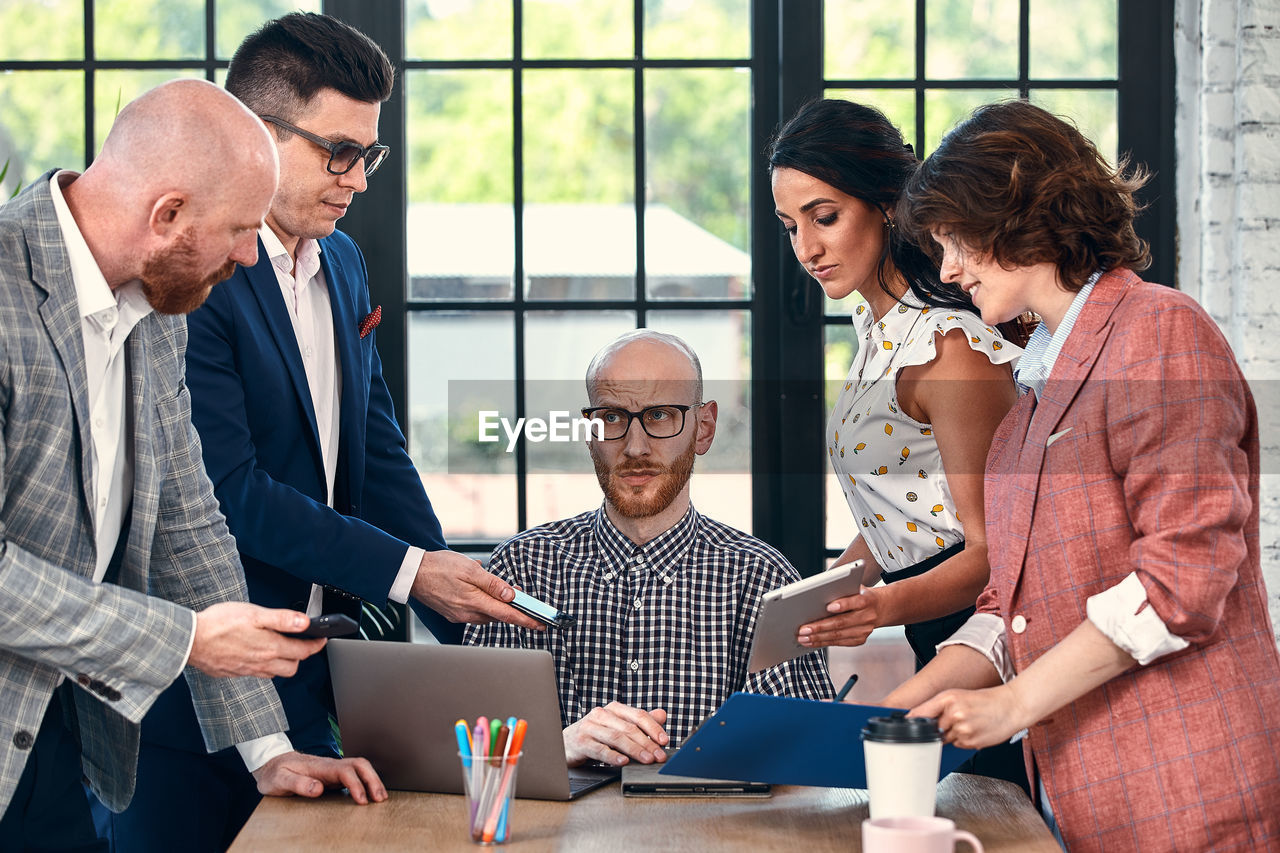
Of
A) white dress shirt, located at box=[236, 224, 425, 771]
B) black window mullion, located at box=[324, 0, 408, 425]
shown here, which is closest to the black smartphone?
white dress shirt, located at box=[236, 224, 425, 771]

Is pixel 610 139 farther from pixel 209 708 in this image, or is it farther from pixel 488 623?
pixel 209 708

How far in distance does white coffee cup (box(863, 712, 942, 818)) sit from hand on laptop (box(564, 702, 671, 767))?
0.46 m

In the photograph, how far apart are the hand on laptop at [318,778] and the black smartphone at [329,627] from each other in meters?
0.22

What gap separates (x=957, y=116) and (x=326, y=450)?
1825 mm

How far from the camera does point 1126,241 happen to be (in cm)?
151

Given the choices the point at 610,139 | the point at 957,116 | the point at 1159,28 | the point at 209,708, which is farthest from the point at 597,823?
the point at 1159,28

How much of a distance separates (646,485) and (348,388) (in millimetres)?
537

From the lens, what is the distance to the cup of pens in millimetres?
1370

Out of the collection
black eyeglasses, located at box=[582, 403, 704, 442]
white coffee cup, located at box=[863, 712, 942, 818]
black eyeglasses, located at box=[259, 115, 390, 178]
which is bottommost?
white coffee cup, located at box=[863, 712, 942, 818]

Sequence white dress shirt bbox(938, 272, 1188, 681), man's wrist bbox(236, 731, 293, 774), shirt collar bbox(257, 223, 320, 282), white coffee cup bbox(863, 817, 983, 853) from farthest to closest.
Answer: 1. shirt collar bbox(257, 223, 320, 282)
2. man's wrist bbox(236, 731, 293, 774)
3. white dress shirt bbox(938, 272, 1188, 681)
4. white coffee cup bbox(863, 817, 983, 853)

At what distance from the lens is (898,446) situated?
6.57ft

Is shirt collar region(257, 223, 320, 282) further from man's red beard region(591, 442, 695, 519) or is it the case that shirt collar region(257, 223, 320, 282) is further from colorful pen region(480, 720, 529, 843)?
colorful pen region(480, 720, 529, 843)

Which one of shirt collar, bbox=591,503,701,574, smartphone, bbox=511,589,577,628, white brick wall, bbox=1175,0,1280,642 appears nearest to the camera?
smartphone, bbox=511,589,577,628

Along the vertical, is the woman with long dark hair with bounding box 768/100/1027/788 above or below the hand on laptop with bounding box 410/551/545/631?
above
